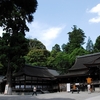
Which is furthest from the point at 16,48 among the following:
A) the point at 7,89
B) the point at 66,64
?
the point at 66,64

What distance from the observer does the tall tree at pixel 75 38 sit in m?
70.3

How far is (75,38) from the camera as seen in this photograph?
74125 mm

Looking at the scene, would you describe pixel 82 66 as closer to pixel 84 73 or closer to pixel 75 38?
pixel 84 73

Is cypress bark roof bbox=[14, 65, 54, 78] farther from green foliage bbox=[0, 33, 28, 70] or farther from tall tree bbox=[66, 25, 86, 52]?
tall tree bbox=[66, 25, 86, 52]

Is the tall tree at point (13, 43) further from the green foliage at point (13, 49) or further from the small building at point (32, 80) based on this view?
the small building at point (32, 80)

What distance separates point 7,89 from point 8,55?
543cm

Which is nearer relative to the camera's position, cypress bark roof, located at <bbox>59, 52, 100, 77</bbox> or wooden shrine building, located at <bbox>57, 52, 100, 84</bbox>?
wooden shrine building, located at <bbox>57, 52, 100, 84</bbox>

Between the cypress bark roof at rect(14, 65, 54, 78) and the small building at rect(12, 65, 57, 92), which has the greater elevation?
the cypress bark roof at rect(14, 65, 54, 78)

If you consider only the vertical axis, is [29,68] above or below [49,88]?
above

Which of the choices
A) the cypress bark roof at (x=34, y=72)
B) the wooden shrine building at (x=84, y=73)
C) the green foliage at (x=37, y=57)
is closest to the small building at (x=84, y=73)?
the wooden shrine building at (x=84, y=73)

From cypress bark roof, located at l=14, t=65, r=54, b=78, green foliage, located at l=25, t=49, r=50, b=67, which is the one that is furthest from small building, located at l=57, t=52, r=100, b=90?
green foliage, located at l=25, t=49, r=50, b=67

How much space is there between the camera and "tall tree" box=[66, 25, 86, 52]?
231 ft

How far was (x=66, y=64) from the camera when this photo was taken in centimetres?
4688

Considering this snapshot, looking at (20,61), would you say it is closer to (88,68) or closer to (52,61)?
(88,68)
